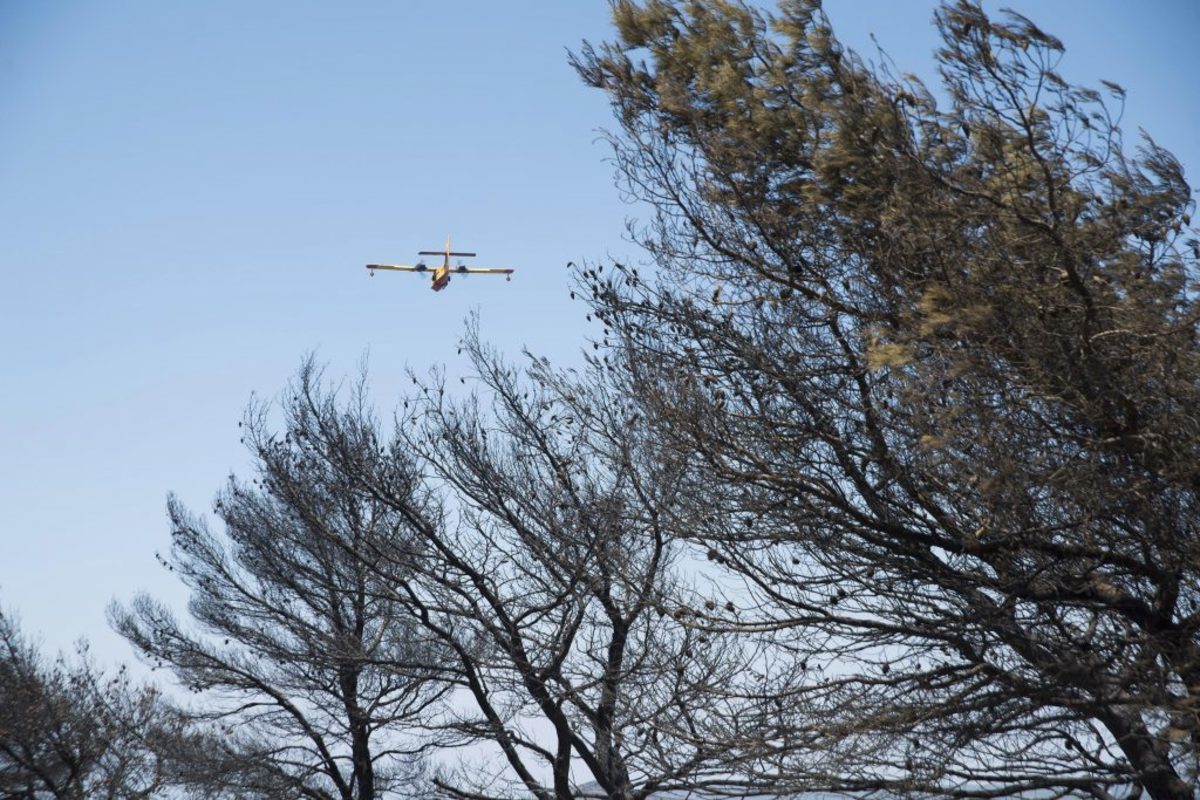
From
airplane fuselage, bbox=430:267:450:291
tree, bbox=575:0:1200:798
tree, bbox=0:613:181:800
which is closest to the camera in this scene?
tree, bbox=575:0:1200:798

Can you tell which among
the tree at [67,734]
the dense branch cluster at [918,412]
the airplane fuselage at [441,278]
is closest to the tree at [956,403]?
the dense branch cluster at [918,412]

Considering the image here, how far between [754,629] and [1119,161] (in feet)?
11.1

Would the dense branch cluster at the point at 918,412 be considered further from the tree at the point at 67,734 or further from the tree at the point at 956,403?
the tree at the point at 67,734

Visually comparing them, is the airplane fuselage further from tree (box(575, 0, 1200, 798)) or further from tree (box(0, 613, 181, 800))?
tree (box(575, 0, 1200, 798))

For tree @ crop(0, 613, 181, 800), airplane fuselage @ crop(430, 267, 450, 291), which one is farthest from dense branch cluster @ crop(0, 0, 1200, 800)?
airplane fuselage @ crop(430, 267, 450, 291)

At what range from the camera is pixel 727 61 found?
7.82 metres

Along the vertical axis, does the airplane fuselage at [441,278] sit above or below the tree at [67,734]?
above

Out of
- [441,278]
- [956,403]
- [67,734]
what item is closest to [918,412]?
[956,403]

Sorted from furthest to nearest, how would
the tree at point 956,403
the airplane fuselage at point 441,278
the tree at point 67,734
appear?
the airplane fuselage at point 441,278, the tree at point 67,734, the tree at point 956,403

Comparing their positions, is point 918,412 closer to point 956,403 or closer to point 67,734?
point 956,403

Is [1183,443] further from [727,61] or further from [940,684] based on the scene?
[727,61]

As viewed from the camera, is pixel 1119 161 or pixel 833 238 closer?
pixel 1119 161

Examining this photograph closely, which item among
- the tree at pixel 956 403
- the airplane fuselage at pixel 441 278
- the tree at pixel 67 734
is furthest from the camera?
the airplane fuselage at pixel 441 278

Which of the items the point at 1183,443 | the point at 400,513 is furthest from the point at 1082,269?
the point at 400,513
